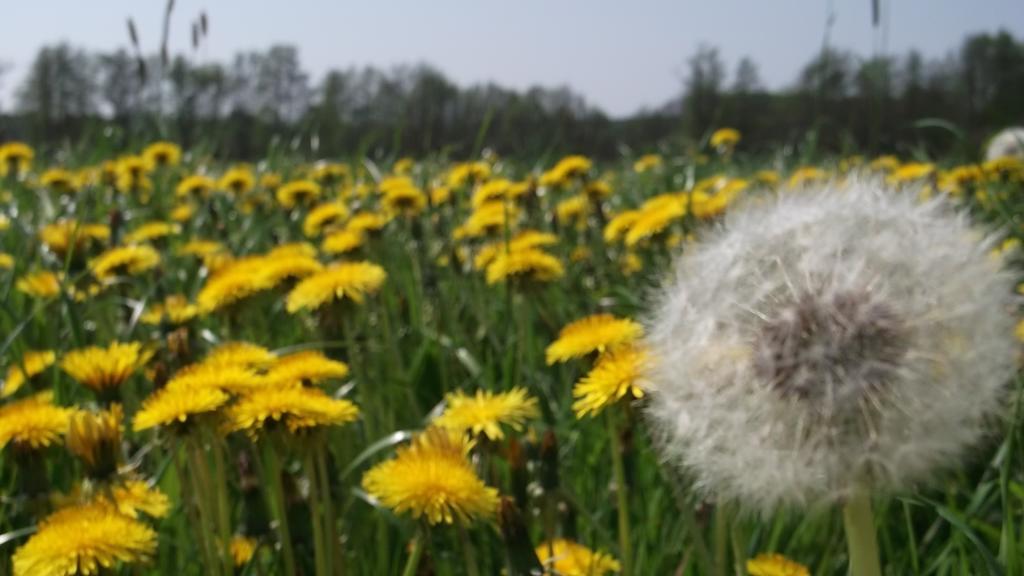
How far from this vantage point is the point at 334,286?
188 centimetres

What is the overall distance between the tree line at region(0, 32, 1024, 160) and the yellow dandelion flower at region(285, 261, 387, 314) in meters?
0.79

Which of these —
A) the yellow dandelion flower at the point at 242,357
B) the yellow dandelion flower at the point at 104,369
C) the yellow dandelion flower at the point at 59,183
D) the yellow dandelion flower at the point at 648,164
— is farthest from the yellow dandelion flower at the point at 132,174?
the yellow dandelion flower at the point at 242,357

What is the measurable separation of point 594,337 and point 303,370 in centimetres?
40

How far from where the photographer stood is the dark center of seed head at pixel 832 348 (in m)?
0.79

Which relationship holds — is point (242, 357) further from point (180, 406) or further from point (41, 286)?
point (41, 286)

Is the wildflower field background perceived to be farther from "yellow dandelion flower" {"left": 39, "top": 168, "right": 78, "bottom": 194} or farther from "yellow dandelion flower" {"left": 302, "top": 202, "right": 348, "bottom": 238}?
"yellow dandelion flower" {"left": 39, "top": 168, "right": 78, "bottom": 194}

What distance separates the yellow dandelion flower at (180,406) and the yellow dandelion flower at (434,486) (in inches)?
7.9

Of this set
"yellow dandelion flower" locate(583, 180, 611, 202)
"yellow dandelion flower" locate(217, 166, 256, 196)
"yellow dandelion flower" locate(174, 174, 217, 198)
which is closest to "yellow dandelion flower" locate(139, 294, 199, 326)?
"yellow dandelion flower" locate(583, 180, 611, 202)

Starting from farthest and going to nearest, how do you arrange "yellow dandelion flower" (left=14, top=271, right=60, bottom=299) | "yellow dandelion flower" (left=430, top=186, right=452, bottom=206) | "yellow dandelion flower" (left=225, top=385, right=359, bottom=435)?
"yellow dandelion flower" (left=430, top=186, right=452, bottom=206), "yellow dandelion flower" (left=14, top=271, right=60, bottom=299), "yellow dandelion flower" (left=225, top=385, right=359, bottom=435)

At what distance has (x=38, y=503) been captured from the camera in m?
1.49

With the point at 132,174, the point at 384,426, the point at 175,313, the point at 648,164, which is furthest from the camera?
the point at 648,164

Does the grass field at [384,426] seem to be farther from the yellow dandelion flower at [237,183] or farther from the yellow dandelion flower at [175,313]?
the yellow dandelion flower at [237,183]

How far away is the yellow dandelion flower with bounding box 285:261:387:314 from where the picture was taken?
6.14ft

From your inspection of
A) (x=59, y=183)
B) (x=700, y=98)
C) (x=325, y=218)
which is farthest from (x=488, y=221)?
(x=700, y=98)
